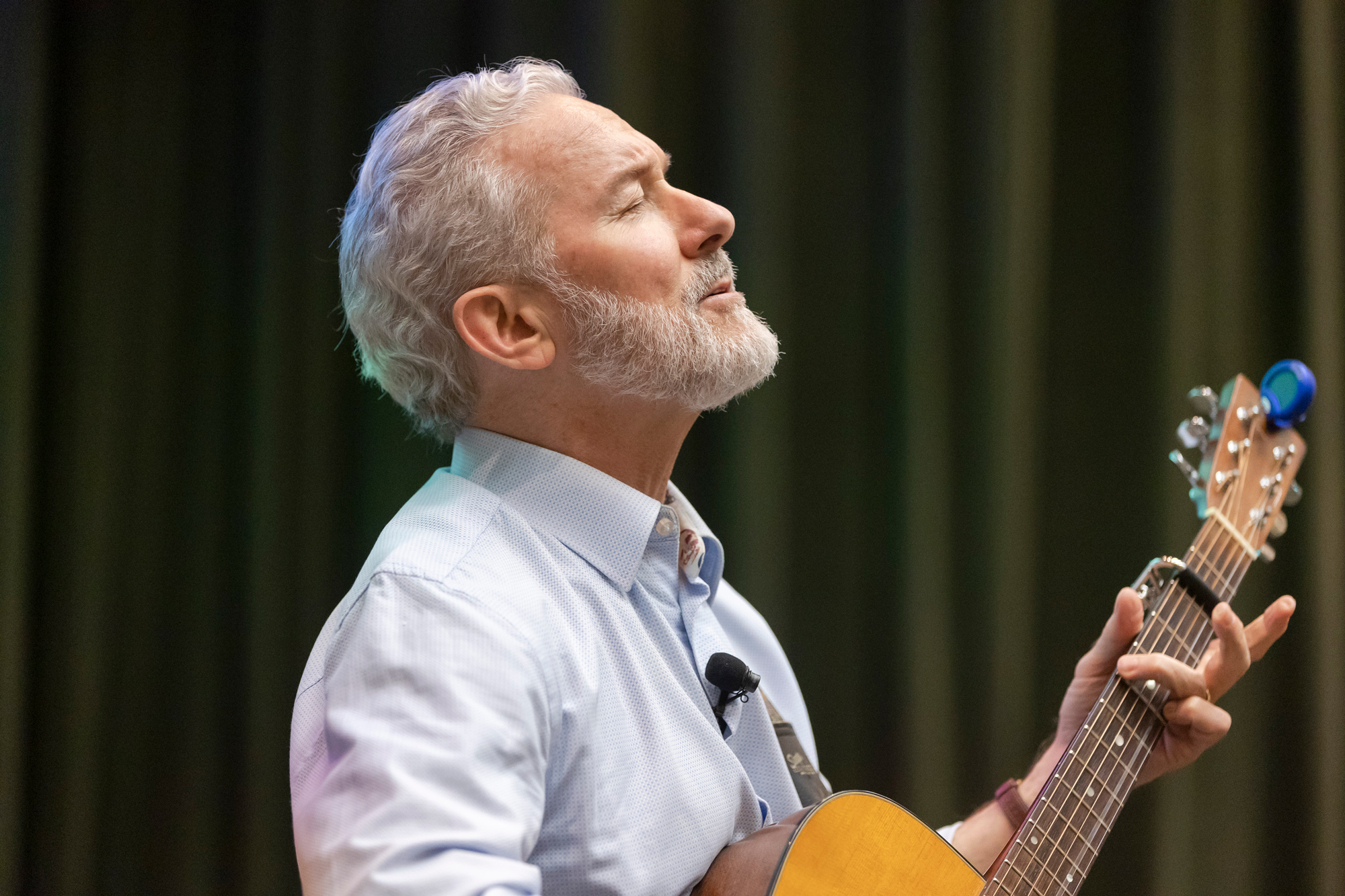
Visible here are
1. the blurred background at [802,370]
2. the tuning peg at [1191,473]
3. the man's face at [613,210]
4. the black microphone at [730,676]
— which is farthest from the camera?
the blurred background at [802,370]

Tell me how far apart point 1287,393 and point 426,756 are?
1133 mm

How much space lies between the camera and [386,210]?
42.9 inches

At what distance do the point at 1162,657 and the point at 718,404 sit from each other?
555 millimetres

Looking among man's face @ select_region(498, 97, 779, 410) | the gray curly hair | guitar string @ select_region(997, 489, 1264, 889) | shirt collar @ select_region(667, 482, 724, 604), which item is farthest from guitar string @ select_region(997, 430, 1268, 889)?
the gray curly hair

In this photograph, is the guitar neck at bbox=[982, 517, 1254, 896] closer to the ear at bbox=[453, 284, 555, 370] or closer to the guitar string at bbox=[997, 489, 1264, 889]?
the guitar string at bbox=[997, 489, 1264, 889]

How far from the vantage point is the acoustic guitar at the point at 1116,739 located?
86 centimetres

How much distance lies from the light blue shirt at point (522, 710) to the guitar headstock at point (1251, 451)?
650 millimetres

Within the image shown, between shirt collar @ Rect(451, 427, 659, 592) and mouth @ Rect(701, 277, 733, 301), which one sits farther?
mouth @ Rect(701, 277, 733, 301)

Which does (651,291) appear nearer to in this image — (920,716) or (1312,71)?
(920,716)

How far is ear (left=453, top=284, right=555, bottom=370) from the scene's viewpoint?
1.04 meters

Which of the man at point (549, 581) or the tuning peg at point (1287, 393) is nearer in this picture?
the man at point (549, 581)

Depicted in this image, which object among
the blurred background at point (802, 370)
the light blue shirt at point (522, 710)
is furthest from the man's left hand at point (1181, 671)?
the blurred background at point (802, 370)

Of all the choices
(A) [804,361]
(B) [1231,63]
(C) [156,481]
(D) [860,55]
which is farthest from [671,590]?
(B) [1231,63]

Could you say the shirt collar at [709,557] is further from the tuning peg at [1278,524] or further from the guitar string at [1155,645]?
the tuning peg at [1278,524]
